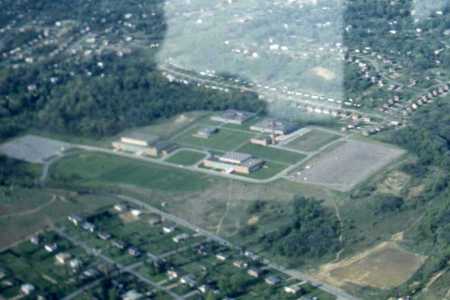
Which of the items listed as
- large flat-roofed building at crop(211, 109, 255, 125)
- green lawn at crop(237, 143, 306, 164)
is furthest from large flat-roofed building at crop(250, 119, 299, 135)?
green lawn at crop(237, 143, 306, 164)

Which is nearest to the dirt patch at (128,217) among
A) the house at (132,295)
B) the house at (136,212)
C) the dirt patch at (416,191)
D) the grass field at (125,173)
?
the house at (136,212)

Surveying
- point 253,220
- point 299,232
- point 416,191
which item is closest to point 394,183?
point 416,191

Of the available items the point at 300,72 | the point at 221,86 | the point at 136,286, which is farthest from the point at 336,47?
the point at 136,286

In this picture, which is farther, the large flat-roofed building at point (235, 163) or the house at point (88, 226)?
the large flat-roofed building at point (235, 163)

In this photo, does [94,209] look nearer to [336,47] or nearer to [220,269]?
[220,269]

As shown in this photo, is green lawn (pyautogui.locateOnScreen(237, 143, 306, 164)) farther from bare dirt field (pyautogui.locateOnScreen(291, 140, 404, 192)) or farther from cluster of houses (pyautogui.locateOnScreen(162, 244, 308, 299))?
cluster of houses (pyautogui.locateOnScreen(162, 244, 308, 299))

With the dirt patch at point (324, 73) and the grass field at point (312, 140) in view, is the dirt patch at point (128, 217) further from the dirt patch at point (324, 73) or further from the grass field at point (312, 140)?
the dirt patch at point (324, 73)

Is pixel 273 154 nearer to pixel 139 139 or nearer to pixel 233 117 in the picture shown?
pixel 233 117
